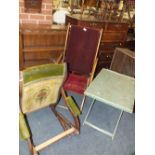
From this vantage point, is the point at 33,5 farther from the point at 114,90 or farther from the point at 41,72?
the point at 114,90

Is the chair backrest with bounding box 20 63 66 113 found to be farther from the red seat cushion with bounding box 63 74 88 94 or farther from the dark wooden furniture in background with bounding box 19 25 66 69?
the dark wooden furniture in background with bounding box 19 25 66 69

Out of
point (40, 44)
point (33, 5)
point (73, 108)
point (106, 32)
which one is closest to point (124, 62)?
point (106, 32)

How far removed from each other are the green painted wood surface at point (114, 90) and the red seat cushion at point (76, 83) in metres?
0.23

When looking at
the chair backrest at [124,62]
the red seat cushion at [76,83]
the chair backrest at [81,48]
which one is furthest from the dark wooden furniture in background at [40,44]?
the chair backrest at [124,62]

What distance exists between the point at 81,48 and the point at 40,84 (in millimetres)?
1059

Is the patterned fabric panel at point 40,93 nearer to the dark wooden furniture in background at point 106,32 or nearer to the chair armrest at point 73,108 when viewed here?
the chair armrest at point 73,108

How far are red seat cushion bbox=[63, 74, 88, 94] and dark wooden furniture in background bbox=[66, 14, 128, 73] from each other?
784mm

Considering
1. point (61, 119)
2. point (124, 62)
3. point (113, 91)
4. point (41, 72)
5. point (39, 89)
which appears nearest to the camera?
point (41, 72)

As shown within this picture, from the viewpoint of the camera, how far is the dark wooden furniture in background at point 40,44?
2.52 metres

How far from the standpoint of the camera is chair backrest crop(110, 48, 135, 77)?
2.74 meters

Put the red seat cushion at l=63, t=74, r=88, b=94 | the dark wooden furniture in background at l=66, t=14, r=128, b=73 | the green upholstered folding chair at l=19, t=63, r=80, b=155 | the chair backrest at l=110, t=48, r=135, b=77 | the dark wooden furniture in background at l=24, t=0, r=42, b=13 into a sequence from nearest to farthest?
the green upholstered folding chair at l=19, t=63, r=80, b=155
the red seat cushion at l=63, t=74, r=88, b=94
the dark wooden furniture in background at l=24, t=0, r=42, b=13
the chair backrest at l=110, t=48, r=135, b=77
the dark wooden furniture in background at l=66, t=14, r=128, b=73

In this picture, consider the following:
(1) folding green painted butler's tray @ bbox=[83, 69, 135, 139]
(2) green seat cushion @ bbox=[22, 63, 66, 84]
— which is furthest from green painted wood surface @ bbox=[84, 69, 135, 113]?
(2) green seat cushion @ bbox=[22, 63, 66, 84]

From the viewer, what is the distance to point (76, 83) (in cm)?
248
